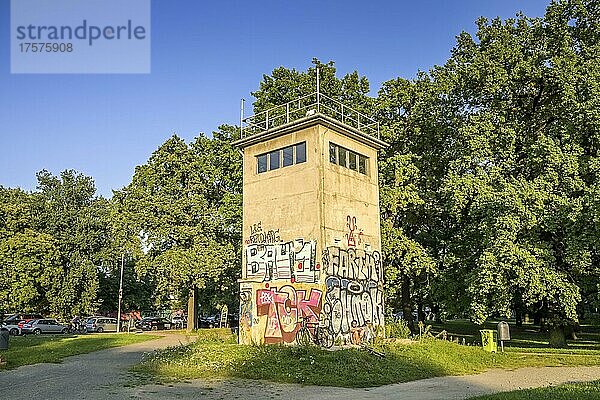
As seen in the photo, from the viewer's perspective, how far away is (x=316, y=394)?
44.8ft

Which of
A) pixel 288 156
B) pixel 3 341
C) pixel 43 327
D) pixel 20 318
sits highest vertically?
pixel 288 156

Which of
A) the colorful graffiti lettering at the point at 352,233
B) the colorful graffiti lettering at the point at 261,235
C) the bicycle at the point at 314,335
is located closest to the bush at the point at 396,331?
the colorful graffiti lettering at the point at 352,233

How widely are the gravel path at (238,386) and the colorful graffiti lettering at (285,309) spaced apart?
17.6ft

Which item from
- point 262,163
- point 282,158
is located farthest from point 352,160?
point 262,163

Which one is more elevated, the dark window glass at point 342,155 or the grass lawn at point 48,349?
the dark window glass at point 342,155

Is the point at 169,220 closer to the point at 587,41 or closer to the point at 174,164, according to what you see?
the point at 174,164

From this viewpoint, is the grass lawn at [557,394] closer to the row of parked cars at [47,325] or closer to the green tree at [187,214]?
the green tree at [187,214]

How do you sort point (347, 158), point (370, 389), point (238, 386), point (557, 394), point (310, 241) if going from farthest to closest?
1. point (347, 158)
2. point (310, 241)
3. point (238, 386)
4. point (370, 389)
5. point (557, 394)

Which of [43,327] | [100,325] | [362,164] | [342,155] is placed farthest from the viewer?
[100,325]

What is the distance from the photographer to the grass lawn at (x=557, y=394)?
11.2m

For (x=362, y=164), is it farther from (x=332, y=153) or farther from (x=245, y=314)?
(x=245, y=314)

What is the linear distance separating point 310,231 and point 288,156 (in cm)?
357

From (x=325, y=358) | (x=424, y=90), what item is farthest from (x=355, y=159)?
(x=424, y=90)

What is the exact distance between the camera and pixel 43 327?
1745 inches
